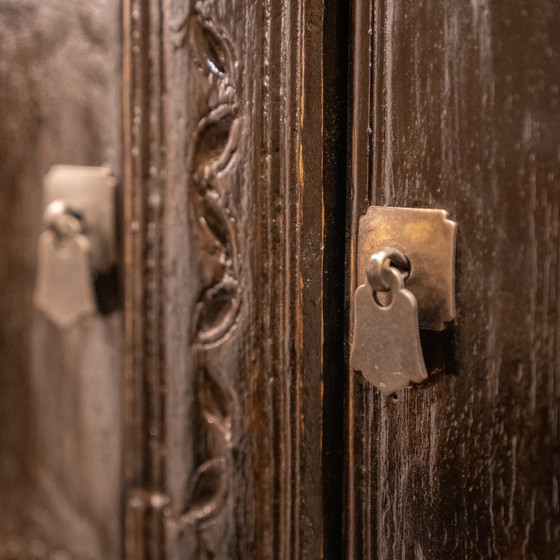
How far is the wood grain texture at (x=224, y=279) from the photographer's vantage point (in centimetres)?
54

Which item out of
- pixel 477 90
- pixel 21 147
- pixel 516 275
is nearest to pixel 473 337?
pixel 516 275

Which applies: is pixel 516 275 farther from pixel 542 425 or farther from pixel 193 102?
pixel 193 102

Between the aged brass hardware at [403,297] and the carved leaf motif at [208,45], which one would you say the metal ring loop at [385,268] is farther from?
the carved leaf motif at [208,45]

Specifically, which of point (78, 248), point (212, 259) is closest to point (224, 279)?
point (212, 259)

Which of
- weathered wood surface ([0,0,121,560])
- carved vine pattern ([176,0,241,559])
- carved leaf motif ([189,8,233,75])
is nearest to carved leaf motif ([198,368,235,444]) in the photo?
carved vine pattern ([176,0,241,559])

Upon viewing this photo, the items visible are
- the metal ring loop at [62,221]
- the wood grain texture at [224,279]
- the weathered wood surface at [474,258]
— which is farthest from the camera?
the metal ring loop at [62,221]

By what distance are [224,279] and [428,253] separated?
0.61 ft

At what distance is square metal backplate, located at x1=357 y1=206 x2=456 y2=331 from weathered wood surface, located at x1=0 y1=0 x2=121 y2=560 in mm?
285

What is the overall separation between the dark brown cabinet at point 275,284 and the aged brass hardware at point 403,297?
0.04 ft

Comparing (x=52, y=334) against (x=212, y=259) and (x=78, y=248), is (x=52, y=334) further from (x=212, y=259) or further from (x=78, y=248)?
(x=212, y=259)

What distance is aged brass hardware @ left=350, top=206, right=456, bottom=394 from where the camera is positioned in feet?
1.51

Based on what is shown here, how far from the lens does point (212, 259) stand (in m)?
0.59

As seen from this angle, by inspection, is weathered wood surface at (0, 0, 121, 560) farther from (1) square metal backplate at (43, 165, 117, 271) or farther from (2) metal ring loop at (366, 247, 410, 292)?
(2) metal ring loop at (366, 247, 410, 292)

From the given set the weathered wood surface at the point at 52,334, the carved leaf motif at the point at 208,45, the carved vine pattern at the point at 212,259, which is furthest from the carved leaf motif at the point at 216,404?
the carved leaf motif at the point at 208,45
